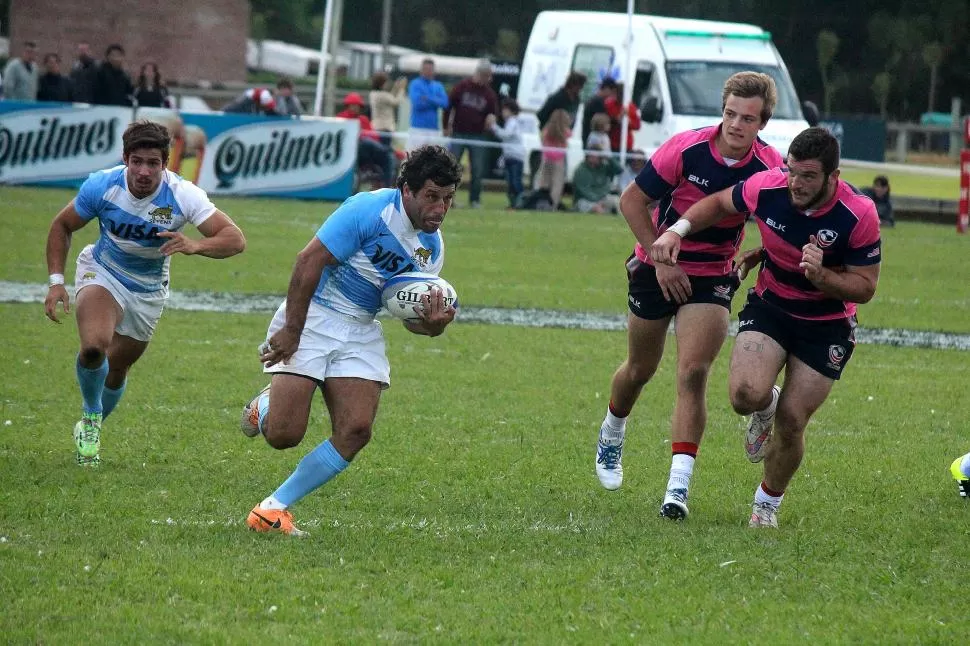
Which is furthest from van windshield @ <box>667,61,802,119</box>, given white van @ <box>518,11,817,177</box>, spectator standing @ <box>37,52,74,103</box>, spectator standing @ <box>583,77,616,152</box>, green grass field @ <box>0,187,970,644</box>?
green grass field @ <box>0,187,970,644</box>

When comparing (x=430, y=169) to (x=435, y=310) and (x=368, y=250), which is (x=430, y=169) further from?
(x=435, y=310)

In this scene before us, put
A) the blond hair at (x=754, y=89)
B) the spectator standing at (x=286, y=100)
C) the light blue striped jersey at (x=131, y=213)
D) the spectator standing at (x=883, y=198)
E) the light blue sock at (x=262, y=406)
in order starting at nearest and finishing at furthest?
the light blue sock at (x=262, y=406) → the blond hair at (x=754, y=89) → the light blue striped jersey at (x=131, y=213) → the spectator standing at (x=883, y=198) → the spectator standing at (x=286, y=100)

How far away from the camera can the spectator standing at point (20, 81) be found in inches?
909

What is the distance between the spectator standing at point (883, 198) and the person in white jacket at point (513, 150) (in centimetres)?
575

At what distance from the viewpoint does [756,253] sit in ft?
22.6

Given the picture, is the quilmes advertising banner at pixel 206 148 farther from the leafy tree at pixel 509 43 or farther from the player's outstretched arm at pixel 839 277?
the leafy tree at pixel 509 43

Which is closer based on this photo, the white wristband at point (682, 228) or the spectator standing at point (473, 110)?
the white wristband at point (682, 228)

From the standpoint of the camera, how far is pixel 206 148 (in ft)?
72.7

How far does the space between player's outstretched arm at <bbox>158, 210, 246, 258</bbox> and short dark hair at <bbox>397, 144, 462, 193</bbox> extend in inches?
52.6

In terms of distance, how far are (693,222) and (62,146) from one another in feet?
54.5

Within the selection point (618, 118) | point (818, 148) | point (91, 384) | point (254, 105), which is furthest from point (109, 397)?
point (618, 118)

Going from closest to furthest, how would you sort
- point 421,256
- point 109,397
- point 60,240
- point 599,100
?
point 421,256 → point 60,240 → point 109,397 → point 599,100

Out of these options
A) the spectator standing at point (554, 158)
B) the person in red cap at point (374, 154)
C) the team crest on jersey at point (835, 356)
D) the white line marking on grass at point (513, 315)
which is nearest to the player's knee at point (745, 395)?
the team crest on jersey at point (835, 356)

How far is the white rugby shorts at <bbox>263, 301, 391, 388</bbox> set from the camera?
6.32 m
